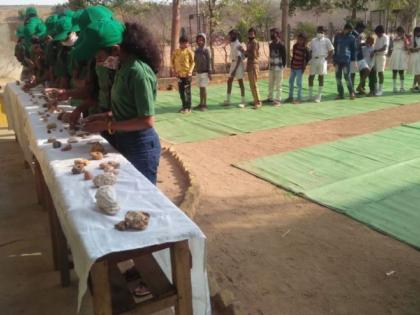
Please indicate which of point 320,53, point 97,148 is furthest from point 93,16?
point 320,53

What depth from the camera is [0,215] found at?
14.6 ft

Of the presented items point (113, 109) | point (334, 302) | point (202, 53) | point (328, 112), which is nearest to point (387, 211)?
point (334, 302)

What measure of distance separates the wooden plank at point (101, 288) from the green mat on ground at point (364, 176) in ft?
8.52

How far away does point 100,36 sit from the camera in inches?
97.3

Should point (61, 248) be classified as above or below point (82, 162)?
below

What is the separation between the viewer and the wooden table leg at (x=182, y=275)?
179 cm

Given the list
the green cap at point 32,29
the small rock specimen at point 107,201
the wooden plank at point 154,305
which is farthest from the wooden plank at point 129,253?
the green cap at point 32,29

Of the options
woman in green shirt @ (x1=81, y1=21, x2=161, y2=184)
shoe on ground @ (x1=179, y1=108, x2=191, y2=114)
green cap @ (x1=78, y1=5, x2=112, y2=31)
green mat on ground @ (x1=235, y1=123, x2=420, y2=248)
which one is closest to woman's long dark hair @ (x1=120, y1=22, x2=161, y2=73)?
woman in green shirt @ (x1=81, y1=21, x2=161, y2=184)

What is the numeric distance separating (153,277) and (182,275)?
330 mm

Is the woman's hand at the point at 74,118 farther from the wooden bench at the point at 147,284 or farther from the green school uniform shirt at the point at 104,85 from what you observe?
the wooden bench at the point at 147,284

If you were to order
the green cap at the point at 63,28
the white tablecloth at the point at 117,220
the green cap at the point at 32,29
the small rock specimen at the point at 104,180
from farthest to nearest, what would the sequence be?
1. the green cap at the point at 32,29
2. the green cap at the point at 63,28
3. the small rock specimen at the point at 104,180
4. the white tablecloth at the point at 117,220

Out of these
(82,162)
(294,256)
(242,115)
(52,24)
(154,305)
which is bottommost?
(294,256)

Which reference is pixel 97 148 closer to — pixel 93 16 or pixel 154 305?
pixel 93 16

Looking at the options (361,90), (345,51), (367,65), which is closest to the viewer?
(345,51)
